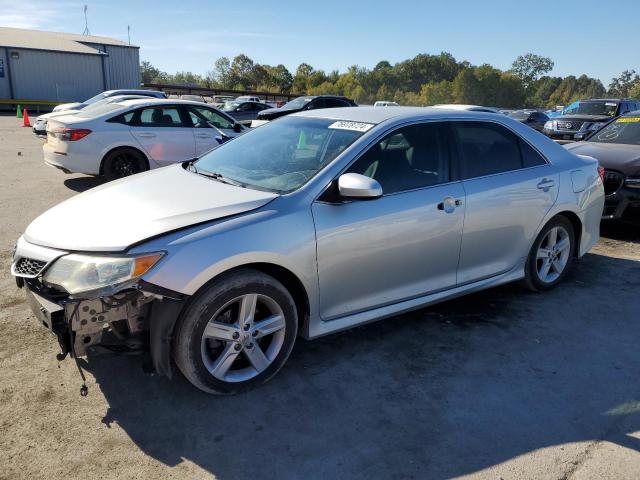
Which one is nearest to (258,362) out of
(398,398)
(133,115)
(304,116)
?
(398,398)

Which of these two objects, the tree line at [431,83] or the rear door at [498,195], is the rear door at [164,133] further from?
the tree line at [431,83]

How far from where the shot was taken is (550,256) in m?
4.77

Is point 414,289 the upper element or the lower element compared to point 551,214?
lower

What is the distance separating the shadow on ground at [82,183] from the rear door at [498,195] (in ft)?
22.9

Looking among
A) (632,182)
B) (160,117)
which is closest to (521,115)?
(632,182)

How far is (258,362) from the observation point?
3.17m

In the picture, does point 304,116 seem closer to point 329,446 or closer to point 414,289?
point 414,289

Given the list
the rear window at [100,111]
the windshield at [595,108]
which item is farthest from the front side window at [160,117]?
the windshield at [595,108]

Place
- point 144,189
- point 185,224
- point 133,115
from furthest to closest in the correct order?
point 133,115 → point 144,189 → point 185,224

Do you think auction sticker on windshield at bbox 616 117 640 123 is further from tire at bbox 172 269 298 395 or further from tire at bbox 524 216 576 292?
tire at bbox 172 269 298 395

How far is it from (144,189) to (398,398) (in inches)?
84.6

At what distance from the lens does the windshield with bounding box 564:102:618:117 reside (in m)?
18.5

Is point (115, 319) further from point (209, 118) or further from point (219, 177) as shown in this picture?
point (209, 118)

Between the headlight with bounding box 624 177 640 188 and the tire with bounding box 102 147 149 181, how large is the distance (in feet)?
23.8
